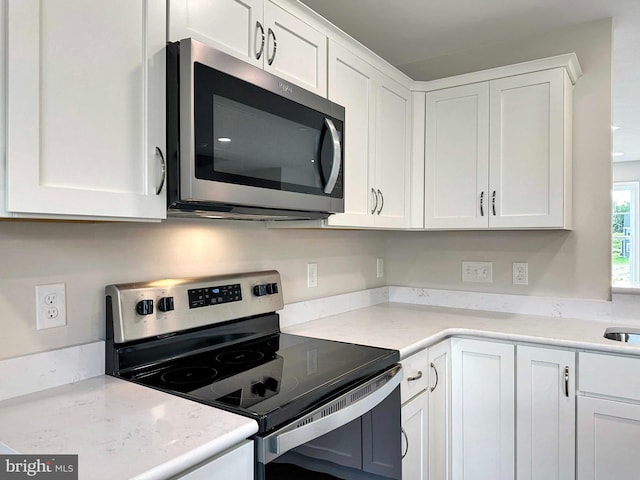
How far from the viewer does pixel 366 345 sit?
5.66 feet

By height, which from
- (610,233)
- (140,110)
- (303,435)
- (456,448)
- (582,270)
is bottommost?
(456,448)

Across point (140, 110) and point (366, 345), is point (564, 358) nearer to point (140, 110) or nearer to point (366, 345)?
point (366, 345)

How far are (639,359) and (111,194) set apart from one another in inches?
73.2

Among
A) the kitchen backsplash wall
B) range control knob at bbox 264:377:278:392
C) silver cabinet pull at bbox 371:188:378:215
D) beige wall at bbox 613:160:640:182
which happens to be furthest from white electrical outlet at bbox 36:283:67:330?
beige wall at bbox 613:160:640:182

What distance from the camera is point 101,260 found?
4.53ft

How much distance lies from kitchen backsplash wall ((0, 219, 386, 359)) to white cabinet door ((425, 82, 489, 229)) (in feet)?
2.52

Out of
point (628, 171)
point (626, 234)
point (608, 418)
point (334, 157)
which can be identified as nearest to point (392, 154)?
point (334, 157)

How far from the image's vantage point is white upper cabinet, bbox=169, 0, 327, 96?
50.1 inches

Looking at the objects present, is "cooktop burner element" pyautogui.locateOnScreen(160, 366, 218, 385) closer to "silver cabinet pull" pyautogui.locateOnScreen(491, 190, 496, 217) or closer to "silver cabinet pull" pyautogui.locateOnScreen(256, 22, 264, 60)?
"silver cabinet pull" pyautogui.locateOnScreen(256, 22, 264, 60)

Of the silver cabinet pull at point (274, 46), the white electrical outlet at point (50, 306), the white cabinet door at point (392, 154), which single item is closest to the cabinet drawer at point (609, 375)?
the white cabinet door at point (392, 154)

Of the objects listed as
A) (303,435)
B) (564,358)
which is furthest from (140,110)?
(564,358)

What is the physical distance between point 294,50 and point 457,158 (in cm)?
113

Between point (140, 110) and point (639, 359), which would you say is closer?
point (140, 110)

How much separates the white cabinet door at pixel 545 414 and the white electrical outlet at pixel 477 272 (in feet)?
2.34
